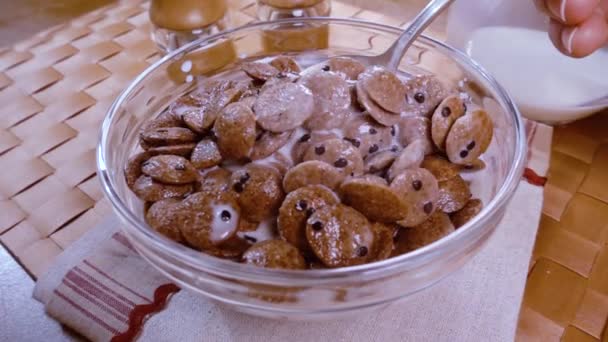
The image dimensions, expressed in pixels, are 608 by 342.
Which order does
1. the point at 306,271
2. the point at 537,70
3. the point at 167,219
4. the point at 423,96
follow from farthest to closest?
the point at 537,70 → the point at 423,96 → the point at 167,219 → the point at 306,271

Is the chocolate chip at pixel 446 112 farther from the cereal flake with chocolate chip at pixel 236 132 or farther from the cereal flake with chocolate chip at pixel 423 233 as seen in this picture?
the cereal flake with chocolate chip at pixel 236 132

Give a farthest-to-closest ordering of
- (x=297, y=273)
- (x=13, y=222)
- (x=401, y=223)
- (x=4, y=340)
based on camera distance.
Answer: (x=13, y=222) < (x=4, y=340) < (x=401, y=223) < (x=297, y=273)

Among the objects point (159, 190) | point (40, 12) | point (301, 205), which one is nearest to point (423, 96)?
point (301, 205)

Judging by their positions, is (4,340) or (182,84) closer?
(4,340)

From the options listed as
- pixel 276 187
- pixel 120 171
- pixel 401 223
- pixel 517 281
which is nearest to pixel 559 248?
pixel 517 281

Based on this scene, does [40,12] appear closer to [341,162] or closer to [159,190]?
[159,190]

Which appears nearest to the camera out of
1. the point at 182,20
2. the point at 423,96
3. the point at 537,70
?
the point at 423,96

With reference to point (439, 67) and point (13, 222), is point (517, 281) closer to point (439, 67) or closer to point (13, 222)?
point (439, 67)
